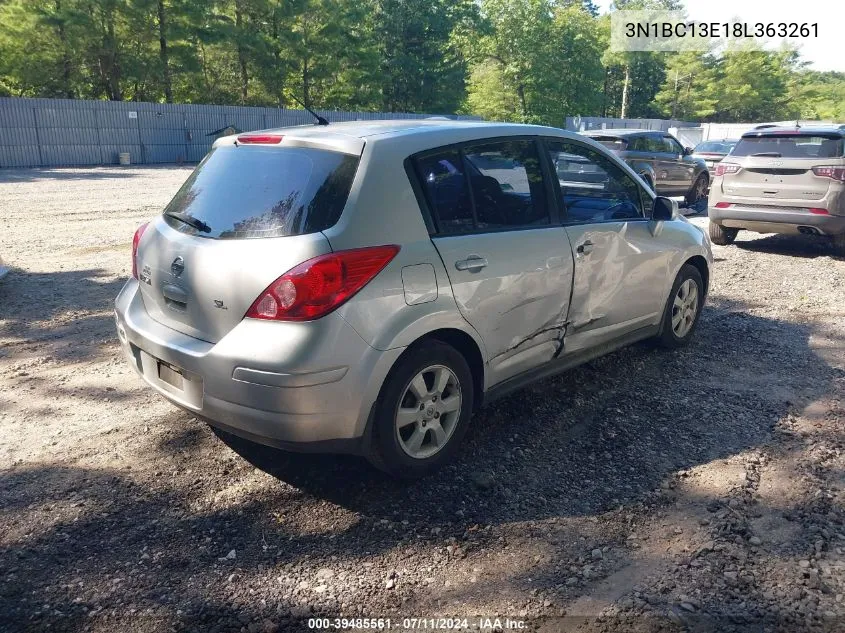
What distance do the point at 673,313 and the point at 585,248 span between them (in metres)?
1.53

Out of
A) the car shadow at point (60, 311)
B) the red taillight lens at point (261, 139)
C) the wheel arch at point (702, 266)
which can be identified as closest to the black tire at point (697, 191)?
the wheel arch at point (702, 266)

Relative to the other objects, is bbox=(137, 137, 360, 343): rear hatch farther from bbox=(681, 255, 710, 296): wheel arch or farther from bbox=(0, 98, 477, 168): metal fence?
bbox=(0, 98, 477, 168): metal fence

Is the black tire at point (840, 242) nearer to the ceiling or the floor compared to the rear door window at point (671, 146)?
nearer to the floor

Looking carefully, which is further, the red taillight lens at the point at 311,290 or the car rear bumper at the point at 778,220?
the car rear bumper at the point at 778,220

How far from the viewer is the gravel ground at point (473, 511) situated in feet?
8.73

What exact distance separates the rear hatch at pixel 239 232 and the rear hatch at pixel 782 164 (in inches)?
315

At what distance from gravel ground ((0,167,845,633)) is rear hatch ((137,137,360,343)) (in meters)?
0.88

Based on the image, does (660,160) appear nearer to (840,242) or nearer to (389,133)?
(840,242)

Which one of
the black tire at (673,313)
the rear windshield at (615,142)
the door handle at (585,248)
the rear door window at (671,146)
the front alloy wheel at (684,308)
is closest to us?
the door handle at (585,248)

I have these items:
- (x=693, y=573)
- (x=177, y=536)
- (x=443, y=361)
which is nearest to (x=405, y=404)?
(x=443, y=361)

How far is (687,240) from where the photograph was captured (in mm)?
5305

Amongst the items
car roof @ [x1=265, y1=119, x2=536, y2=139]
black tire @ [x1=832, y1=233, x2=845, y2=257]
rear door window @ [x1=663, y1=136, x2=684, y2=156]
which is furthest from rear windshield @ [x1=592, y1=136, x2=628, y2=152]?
car roof @ [x1=265, y1=119, x2=536, y2=139]

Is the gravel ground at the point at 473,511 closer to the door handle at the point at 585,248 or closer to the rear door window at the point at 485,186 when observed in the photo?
the door handle at the point at 585,248

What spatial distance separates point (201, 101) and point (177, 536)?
1554 inches
